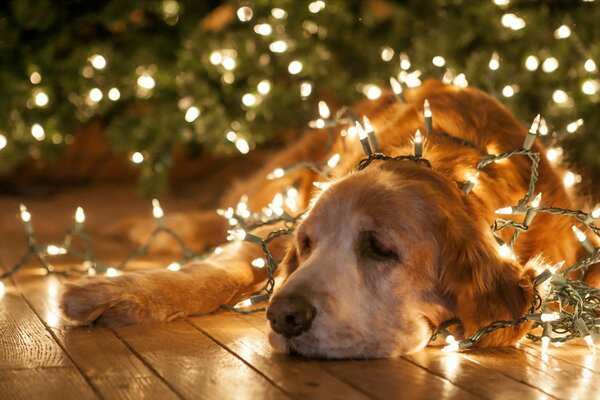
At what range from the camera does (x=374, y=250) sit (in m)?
2.36

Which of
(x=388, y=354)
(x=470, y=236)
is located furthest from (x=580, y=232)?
(x=388, y=354)

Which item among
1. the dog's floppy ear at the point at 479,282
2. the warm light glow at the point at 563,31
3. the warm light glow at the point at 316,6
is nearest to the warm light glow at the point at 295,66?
the warm light glow at the point at 316,6

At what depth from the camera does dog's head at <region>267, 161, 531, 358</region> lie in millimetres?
2295

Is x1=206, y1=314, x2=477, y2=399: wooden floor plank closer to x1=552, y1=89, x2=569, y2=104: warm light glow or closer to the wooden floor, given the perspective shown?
the wooden floor

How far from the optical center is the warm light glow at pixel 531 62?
4.43 m

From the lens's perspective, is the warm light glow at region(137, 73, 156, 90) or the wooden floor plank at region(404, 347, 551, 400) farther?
the warm light glow at region(137, 73, 156, 90)

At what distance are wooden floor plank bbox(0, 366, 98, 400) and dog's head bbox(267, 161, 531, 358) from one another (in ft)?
1.70

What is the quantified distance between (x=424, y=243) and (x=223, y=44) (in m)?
2.43

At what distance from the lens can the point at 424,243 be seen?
93.1 inches

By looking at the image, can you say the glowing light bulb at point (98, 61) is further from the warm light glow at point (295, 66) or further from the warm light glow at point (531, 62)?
the warm light glow at point (531, 62)

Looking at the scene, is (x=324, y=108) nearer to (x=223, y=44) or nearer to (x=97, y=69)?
(x=223, y=44)

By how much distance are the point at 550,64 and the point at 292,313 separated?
275cm

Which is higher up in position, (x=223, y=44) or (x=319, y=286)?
(x=223, y=44)

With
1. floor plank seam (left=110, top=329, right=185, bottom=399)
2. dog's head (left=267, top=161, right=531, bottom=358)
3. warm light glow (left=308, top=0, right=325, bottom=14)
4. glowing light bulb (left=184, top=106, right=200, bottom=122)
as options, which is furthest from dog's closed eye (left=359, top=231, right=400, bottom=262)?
warm light glow (left=308, top=0, right=325, bottom=14)
